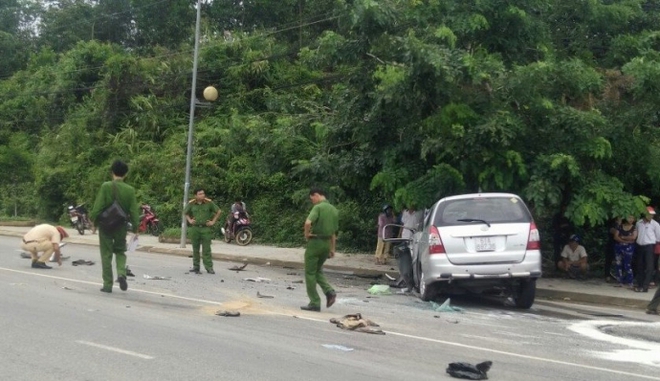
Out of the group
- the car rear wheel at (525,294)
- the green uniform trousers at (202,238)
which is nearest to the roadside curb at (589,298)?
the car rear wheel at (525,294)

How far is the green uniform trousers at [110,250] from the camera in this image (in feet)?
41.9

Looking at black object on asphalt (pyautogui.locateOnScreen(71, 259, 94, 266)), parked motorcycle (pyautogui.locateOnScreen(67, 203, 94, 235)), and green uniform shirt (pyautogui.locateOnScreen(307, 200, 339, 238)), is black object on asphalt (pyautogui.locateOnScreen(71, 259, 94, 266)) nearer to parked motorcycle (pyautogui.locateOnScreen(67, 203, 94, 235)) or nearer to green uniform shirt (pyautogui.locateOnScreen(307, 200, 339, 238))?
green uniform shirt (pyautogui.locateOnScreen(307, 200, 339, 238))

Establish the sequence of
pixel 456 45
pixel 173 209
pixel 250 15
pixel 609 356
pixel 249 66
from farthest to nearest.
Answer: pixel 250 15 → pixel 249 66 → pixel 173 209 → pixel 456 45 → pixel 609 356

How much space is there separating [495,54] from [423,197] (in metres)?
3.36

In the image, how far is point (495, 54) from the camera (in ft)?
57.3

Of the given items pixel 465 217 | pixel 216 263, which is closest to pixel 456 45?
pixel 465 217

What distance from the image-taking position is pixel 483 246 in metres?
13.3

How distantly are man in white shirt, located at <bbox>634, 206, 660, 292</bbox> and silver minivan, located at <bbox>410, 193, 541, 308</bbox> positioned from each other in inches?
151

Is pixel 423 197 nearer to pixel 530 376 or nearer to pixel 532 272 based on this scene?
pixel 532 272

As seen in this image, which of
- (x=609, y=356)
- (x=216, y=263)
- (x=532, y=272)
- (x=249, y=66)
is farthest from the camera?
(x=249, y=66)

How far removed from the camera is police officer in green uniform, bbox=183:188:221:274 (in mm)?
17188

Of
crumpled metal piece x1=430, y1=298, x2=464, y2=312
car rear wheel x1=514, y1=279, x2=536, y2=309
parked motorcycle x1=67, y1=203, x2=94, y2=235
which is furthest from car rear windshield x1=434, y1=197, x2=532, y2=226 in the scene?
parked motorcycle x1=67, y1=203, x2=94, y2=235

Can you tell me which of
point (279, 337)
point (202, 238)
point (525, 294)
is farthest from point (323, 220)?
point (202, 238)

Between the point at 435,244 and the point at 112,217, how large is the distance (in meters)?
4.90
